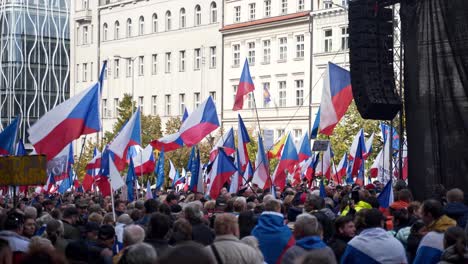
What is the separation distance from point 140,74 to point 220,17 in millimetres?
10184

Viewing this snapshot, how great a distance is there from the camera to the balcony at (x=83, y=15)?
266ft

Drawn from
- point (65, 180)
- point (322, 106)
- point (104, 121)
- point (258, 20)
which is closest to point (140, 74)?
point (104, 121)

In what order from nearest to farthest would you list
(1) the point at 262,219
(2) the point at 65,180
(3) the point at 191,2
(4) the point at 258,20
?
(1) the point at 262,219, (2) the point at 65,180, (4) the point at 258,20, (3) the point at 191,2

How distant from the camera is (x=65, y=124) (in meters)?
17.3

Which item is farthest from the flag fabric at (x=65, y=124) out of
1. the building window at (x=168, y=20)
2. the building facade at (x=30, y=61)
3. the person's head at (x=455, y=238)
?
the building facade at (x=30, y=61)

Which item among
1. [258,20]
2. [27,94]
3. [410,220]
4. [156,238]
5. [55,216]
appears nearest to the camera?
[156,238]

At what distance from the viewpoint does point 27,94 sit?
9000 centimetres

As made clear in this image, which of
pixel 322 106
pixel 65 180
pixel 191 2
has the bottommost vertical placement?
pixel 65 180

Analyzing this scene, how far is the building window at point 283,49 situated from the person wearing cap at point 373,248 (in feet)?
177

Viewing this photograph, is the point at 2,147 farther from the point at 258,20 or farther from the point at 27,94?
the point at 27,94

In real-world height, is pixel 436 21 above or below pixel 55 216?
above

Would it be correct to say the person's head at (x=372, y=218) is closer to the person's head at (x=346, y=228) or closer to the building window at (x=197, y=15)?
the person's head at (x=346, y=228)

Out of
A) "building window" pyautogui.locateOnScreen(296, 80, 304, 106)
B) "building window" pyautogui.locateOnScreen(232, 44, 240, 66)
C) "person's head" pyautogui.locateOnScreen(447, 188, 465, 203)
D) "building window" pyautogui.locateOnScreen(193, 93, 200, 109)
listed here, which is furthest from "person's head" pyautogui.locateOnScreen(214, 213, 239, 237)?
"building window" pyautogui.locateOnScreen(193, 93, 200, 109)

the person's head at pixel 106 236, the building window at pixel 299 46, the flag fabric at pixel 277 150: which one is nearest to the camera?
the person's head at pixel 106 236
